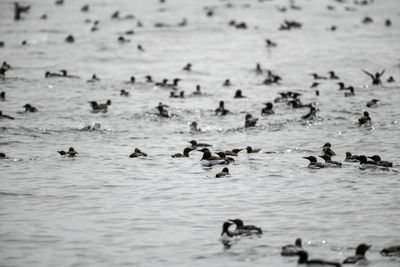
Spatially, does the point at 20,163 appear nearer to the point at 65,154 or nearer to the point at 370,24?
the point at 65,154

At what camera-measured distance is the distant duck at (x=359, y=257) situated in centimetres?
1653

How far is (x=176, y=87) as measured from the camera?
43.8m

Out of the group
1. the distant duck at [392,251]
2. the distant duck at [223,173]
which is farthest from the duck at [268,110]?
the distant duck at [392,251]

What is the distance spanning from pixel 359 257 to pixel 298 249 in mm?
1466

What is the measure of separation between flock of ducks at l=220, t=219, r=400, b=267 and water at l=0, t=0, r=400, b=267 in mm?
331

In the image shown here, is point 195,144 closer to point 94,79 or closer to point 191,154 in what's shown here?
point 191,154

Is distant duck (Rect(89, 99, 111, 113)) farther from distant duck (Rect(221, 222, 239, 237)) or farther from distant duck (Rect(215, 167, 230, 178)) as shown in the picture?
distant duck (Rect(221, 222, 239, 237))

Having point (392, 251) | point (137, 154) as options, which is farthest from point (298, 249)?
point (137, 154)

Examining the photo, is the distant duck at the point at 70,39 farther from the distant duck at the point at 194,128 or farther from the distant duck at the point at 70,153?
the distant duck at the point at 70,153

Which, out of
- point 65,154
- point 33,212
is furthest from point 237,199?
point 65,154

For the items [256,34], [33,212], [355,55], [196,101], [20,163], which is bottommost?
[33,212]

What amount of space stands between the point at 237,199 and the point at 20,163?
944cm

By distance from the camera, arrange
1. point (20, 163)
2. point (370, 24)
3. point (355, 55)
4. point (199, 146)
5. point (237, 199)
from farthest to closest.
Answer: point (370, 24), point (355, 55), point (199, 146), point (20, 163), point (237, 199)

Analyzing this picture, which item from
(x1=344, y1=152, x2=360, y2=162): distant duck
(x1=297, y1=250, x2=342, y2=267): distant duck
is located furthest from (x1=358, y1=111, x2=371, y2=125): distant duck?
(x1=297, y1=250, x2=342, y2=267): distant duck
